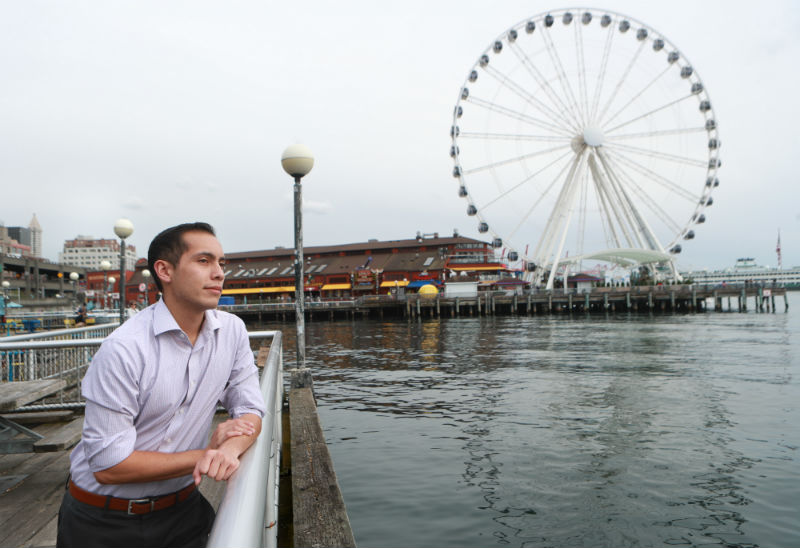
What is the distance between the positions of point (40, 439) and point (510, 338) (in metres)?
26.9

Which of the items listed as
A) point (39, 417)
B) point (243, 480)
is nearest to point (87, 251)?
point (39, 417)

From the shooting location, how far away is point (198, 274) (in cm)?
214

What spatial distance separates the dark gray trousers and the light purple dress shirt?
82 millimetres

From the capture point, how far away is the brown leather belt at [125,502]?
6.37 ft

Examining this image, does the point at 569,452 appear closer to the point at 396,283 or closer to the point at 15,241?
the point at 396,283

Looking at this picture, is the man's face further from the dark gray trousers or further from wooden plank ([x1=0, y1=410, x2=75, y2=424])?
wooden plank ([x1=0, y1=410, x2=75, y2=424])

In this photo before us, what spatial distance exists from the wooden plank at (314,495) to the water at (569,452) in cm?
176

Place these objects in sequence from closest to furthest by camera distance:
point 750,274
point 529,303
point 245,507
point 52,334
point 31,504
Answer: point 245,507, point 31,504, point 52,334, point 529,303, point 750,274

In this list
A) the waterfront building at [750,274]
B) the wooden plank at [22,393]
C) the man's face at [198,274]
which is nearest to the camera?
the man's face at [198,274]

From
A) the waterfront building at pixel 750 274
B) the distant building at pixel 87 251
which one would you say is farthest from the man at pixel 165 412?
the distant building at pixel 87 251

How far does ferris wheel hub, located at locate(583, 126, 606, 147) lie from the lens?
4678 centimetres

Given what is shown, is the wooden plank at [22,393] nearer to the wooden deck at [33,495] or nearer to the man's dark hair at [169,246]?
the wooden deck at [33,495]

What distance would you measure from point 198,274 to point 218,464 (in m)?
0.73

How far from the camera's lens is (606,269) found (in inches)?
3098
